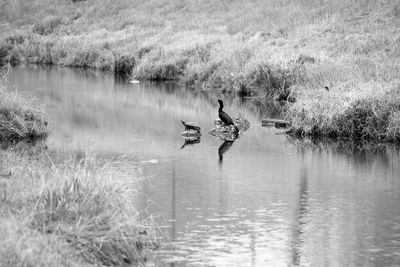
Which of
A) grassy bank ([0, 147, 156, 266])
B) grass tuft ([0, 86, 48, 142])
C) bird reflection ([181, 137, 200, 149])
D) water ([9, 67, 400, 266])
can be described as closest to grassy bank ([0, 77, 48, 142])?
grass tuft ([0, 86, 48, 142])

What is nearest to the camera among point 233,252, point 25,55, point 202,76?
point 233,252

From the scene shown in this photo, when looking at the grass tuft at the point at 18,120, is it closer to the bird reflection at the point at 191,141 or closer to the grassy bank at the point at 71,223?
the bird reflection at the point at 191,141

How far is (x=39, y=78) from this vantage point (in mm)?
38906

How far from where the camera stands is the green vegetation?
936 inches

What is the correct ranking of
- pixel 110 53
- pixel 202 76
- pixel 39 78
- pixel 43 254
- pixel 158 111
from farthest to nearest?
pixel 110 53, pixel 39 78, pixel 202 76, pixel 158 111, pixel 43 254

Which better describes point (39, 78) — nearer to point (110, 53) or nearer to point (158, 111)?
point (110, 53)

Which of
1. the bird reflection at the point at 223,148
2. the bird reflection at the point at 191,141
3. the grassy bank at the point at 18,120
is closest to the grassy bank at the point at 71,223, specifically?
the bird reflection at the point at 223,148

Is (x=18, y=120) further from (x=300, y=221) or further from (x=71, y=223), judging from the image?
(x=71, y=223)

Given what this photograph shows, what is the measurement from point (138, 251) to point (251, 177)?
23.2 ft

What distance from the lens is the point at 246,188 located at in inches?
678

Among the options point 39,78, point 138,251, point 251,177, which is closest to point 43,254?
point 138,251

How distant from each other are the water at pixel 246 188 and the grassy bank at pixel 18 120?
0.50 meters

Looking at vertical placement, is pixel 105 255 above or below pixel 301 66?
below

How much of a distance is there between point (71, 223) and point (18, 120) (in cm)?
1180
